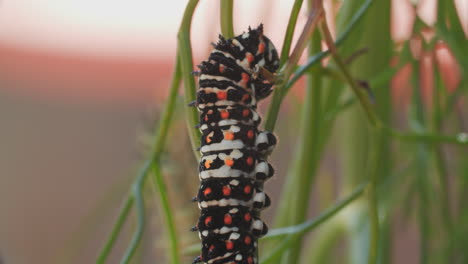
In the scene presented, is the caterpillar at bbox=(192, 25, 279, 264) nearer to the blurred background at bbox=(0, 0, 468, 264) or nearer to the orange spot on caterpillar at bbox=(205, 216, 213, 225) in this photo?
the orange spot on caterpillar at bbox=(205, 216, 213, 225)

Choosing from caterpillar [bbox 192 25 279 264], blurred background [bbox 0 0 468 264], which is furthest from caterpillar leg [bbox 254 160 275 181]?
blurred background [bbox 0 0 468 264]

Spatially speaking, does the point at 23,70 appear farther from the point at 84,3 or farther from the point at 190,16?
the point at 190,16

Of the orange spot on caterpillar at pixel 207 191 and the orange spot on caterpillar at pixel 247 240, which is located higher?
the orange spot on caterpillar at pixel 207 191

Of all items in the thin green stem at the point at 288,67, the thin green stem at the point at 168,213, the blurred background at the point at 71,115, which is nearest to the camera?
the thin green stem at the point at 288,67

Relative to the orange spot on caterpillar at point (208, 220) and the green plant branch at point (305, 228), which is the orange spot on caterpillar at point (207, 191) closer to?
the orange spot on caterpillar at point (208, 220)

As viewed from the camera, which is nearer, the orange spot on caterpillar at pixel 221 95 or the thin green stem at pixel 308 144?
the orange spot on caterpillar at pixel 221 95

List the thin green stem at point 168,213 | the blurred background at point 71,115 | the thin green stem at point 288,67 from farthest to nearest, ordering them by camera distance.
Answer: the blurred background at point 71,115 → the thin green stem at point 168,213 → the thin green stem at point 288,67

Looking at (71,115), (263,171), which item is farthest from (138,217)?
(71,115)

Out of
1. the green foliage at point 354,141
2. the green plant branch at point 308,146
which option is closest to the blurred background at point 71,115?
the green foliage at point 354,141

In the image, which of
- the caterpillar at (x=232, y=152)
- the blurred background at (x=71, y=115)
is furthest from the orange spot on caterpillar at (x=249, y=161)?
the blurred background at (x=71, y=115)

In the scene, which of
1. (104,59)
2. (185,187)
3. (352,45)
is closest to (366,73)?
(352,45)
